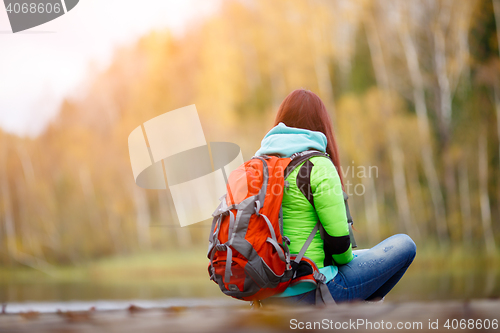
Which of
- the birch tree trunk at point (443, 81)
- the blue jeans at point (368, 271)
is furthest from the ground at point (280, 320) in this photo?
the birch tree trunk at point (443, 81)

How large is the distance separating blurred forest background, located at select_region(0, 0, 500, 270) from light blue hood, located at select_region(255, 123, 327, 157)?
7202 mm

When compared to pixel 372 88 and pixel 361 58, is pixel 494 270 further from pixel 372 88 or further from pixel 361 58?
pixel 361 58

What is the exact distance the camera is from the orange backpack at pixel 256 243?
113cm

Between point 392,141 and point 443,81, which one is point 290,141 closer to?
point 392,141

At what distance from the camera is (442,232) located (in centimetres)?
827

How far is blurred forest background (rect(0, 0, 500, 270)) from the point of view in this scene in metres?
8.41

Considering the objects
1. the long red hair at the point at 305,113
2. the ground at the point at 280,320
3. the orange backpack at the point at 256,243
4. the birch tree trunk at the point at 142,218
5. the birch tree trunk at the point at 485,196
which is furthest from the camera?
the birch tree trunk at the point at 142,218

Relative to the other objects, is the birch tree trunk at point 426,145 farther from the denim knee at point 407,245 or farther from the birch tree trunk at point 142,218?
the denim knee at point 407,245

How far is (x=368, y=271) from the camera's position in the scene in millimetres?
1308

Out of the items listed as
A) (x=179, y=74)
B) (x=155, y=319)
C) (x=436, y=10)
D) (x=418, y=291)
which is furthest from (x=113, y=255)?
(x=155, y=319)

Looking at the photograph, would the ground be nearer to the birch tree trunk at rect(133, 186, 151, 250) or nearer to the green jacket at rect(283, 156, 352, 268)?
the green jacket at rect(283, 156, 352, 268)

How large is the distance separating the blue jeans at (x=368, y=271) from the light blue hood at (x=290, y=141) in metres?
0.38

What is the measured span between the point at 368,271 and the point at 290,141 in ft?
1.60

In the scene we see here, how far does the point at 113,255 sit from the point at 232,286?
9740mm
